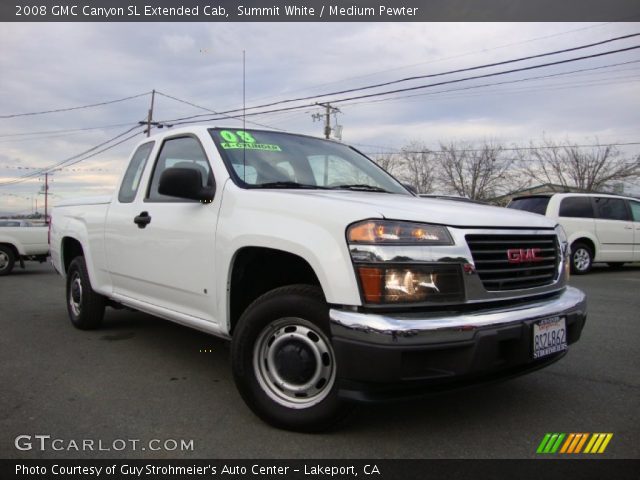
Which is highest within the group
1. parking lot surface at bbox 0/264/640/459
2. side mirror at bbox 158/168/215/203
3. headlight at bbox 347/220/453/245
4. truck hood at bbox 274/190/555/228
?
side mirror at bbox 158/168/215/203

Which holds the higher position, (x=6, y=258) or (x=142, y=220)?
(x=142, y=220)

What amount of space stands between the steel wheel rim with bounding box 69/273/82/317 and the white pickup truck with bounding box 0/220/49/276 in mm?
7488

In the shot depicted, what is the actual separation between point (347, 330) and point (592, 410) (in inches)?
70.7

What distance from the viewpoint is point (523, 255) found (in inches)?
114

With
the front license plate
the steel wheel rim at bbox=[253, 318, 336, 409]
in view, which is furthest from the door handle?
the front license plate

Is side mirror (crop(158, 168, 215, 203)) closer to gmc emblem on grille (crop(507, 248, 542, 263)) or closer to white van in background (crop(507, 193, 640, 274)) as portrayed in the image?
gmc emblem on grille (crop(507, 248, 542, 263))

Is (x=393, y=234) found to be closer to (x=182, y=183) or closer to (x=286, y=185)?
(x=286, y=185)

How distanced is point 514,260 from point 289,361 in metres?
1.34

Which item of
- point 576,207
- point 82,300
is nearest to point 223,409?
point 82,300

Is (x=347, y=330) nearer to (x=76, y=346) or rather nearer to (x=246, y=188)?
(x=246, y=188)

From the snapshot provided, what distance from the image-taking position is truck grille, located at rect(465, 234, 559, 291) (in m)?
2.65

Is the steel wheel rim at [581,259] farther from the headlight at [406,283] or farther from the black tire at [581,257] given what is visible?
the headlight at [406,283]

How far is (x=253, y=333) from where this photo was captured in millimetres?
→ 2902

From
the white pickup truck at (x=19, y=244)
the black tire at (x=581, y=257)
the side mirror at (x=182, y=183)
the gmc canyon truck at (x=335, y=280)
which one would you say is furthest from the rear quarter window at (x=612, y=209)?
the white pickup truck at (x=19, y=244)
